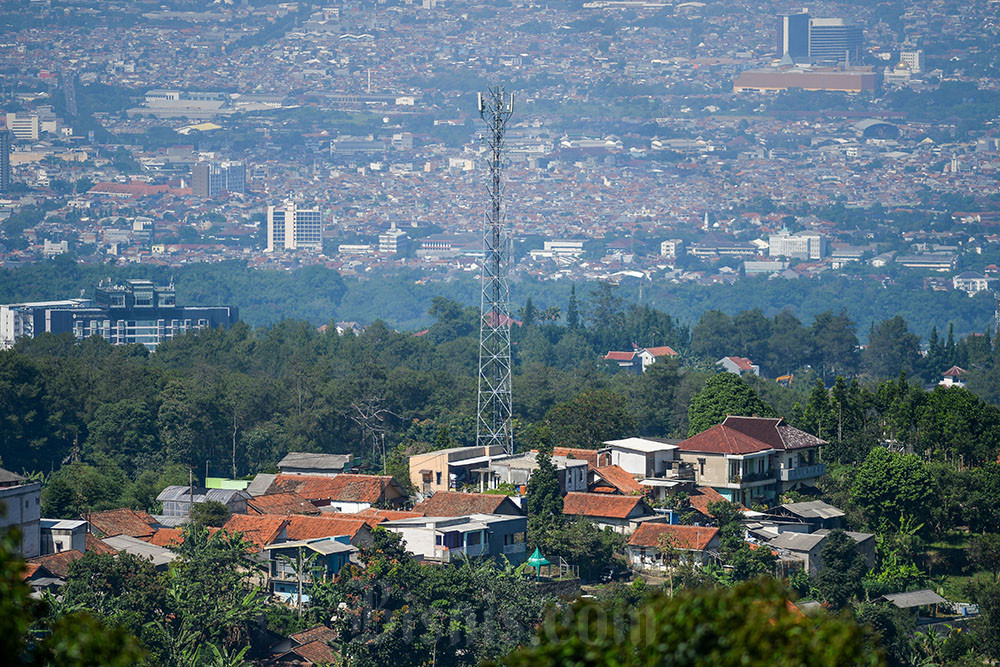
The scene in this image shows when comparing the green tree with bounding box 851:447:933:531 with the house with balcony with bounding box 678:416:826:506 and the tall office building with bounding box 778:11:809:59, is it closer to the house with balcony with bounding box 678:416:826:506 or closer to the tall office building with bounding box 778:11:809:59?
the house with balcony with bounding box 678:416:826:506

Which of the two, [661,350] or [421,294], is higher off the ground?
[661,350]

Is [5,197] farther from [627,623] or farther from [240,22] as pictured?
[627,623]

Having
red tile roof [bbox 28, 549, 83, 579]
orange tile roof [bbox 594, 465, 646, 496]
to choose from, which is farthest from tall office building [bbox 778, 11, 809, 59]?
red tile roof [bbox 28, 549, 83, 579]

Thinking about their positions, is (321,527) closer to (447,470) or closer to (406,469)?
(447,470)

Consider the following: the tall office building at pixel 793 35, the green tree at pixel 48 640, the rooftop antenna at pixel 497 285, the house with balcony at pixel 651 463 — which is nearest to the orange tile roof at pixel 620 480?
the house with balcony at pixel 651 463

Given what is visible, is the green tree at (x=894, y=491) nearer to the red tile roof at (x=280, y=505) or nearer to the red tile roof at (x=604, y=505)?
the red tile roof at (x=604, y=505)

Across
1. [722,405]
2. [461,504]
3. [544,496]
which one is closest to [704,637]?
[544,496]
